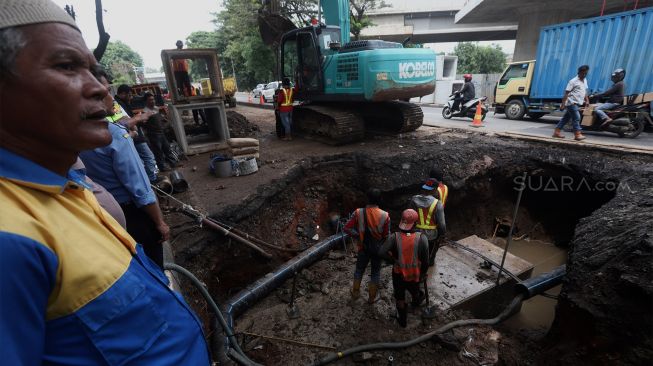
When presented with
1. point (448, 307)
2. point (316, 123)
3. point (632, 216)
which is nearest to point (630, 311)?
point (632, 216)

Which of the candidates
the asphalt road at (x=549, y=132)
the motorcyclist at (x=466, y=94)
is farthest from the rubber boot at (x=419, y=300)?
the motorcyclist at (x=466, y=94)

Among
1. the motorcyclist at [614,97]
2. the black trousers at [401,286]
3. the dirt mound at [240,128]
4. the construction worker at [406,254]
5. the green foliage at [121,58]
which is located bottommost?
the black trousers at [401,286]

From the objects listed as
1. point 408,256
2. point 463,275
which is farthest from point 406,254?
point 463,275

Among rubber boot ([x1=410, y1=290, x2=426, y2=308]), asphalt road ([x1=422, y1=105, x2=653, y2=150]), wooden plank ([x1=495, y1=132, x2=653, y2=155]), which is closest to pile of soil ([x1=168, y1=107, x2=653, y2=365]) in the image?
wooden plank ([x1=495, y1=132, x2=653, y2=155])

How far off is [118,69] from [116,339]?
2109 inches

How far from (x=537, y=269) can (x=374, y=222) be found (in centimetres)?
475

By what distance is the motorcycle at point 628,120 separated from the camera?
754cm

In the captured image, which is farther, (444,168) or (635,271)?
(444,168)

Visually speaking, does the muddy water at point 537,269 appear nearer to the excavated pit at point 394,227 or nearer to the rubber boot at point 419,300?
the excavated pit at point 394,227

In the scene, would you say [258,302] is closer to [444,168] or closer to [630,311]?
[630,311]

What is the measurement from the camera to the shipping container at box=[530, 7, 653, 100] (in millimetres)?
8383

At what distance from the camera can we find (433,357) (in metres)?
3.27

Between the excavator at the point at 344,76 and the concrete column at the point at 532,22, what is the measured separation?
14661mm

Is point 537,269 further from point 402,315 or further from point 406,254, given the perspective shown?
point 406,254
